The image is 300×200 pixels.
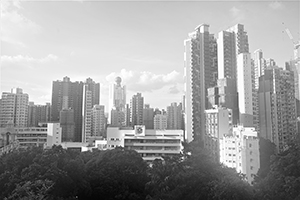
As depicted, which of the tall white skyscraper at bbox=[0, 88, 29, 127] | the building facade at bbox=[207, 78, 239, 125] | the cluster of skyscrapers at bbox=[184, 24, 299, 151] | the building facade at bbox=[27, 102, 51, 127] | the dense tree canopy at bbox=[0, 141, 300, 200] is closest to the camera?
the dense tree canopy at bbox=[0, 141, 300, 200]

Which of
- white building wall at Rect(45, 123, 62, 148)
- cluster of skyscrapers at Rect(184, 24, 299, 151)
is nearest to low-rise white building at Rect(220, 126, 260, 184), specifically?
cluster of skyscrapers at Rect(184, 24, 299, 151)

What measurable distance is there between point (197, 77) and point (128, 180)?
68.4 ft

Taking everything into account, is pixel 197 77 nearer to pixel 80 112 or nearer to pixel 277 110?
pixel 277 110

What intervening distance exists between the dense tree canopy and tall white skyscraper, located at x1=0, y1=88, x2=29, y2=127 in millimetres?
28911

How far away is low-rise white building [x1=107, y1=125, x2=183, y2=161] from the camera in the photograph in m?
28.4

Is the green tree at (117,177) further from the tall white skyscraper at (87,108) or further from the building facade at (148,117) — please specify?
the building facade at (148,117)

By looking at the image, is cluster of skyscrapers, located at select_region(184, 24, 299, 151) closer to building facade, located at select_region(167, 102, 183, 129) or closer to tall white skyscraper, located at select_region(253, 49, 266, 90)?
tall white skyscraper, located at select_region(253, 49, 266, 90)

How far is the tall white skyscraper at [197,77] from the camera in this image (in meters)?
31.6

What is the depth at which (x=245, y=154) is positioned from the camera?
21.0m

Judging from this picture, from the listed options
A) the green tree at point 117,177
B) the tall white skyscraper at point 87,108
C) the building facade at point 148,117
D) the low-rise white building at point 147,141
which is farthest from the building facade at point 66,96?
the green tree at point 117,177

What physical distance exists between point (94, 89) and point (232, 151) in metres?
29.8

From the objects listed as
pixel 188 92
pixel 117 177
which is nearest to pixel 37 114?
pixel 188 92

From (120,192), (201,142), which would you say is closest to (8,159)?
(120,192)

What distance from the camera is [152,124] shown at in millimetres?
48094
